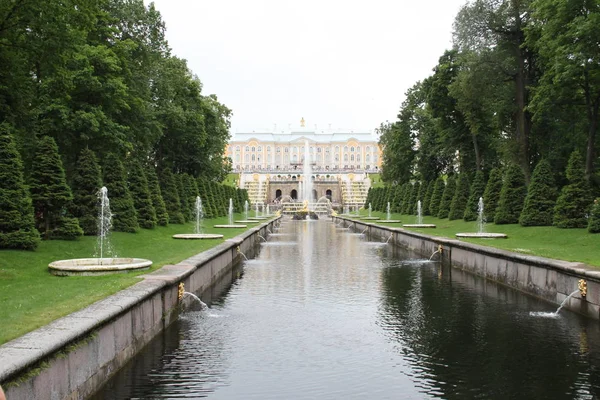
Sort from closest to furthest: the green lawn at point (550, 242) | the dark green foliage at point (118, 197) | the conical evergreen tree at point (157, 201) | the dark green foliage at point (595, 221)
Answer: the green lawn at point (550, 242) < the dark green foliage at point (595, 221) < the dark green foliage at point (118, 197) < the conical evergreen tree at point (157, 201)

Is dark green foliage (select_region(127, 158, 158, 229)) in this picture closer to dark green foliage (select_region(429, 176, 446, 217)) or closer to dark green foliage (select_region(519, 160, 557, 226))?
dark green foliage (select_region(519, 160, 557, 226))

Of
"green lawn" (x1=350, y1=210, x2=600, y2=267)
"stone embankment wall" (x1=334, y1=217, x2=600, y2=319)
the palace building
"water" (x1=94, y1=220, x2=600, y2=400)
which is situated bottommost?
"water" (x1=94, y1=220, x2=600, y2=400)

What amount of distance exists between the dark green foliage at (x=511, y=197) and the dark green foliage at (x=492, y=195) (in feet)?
5.35

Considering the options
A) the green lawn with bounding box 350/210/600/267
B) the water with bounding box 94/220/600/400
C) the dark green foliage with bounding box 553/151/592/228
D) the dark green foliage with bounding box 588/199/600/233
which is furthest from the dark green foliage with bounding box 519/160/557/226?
the water with bounding box 94/220/600/400

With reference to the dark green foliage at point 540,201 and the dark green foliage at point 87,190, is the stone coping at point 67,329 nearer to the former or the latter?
the dark green foliage at point 87,190

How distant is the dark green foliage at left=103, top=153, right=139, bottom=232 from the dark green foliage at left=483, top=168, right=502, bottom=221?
51.3ft

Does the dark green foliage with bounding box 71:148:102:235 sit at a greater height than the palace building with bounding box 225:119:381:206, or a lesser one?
lesser

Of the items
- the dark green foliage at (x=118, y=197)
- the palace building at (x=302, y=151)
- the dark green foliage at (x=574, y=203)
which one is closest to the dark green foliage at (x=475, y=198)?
the dark green foliage at (x=574, y=203)

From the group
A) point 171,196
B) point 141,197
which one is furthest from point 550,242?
point 171,196

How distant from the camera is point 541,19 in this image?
2291 centimetres

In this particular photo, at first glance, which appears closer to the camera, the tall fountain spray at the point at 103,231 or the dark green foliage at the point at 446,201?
the tall fountain spray at the point at 103,231

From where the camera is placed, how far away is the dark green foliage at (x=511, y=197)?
23078 millimetres

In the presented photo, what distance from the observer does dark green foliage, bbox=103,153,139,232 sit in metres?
19.2

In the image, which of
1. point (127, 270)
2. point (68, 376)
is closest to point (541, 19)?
point (127, 270)
